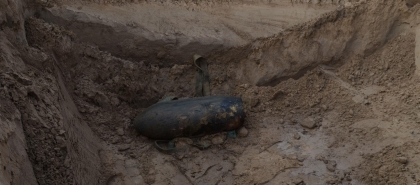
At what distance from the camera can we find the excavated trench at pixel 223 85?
11.1ft

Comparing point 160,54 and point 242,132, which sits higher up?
point 160,54

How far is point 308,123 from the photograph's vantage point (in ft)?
14.1

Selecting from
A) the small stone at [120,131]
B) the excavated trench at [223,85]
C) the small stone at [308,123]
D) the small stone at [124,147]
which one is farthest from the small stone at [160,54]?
the small stone at [308,123]

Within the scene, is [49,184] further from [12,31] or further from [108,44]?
[108,44]

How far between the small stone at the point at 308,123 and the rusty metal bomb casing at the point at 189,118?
636mm

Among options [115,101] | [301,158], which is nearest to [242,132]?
[301,158]

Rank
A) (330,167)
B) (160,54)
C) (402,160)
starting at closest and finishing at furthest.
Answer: (402,160) < (330,167) < (160,54)

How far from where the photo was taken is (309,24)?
15.7 ft

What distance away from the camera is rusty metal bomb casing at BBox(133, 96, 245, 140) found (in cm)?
416

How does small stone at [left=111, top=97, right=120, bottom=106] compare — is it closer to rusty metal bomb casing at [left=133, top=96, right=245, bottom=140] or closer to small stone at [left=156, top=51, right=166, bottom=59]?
rusty metal bomb casing at [left=133, top=96, right=245, bottom=140]

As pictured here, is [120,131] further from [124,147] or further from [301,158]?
[301,158]

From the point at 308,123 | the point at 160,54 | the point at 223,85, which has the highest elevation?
the point at 160,54

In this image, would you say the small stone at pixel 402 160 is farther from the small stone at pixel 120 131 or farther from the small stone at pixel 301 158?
the small stone at pixel 120 131

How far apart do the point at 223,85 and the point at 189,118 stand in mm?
878
